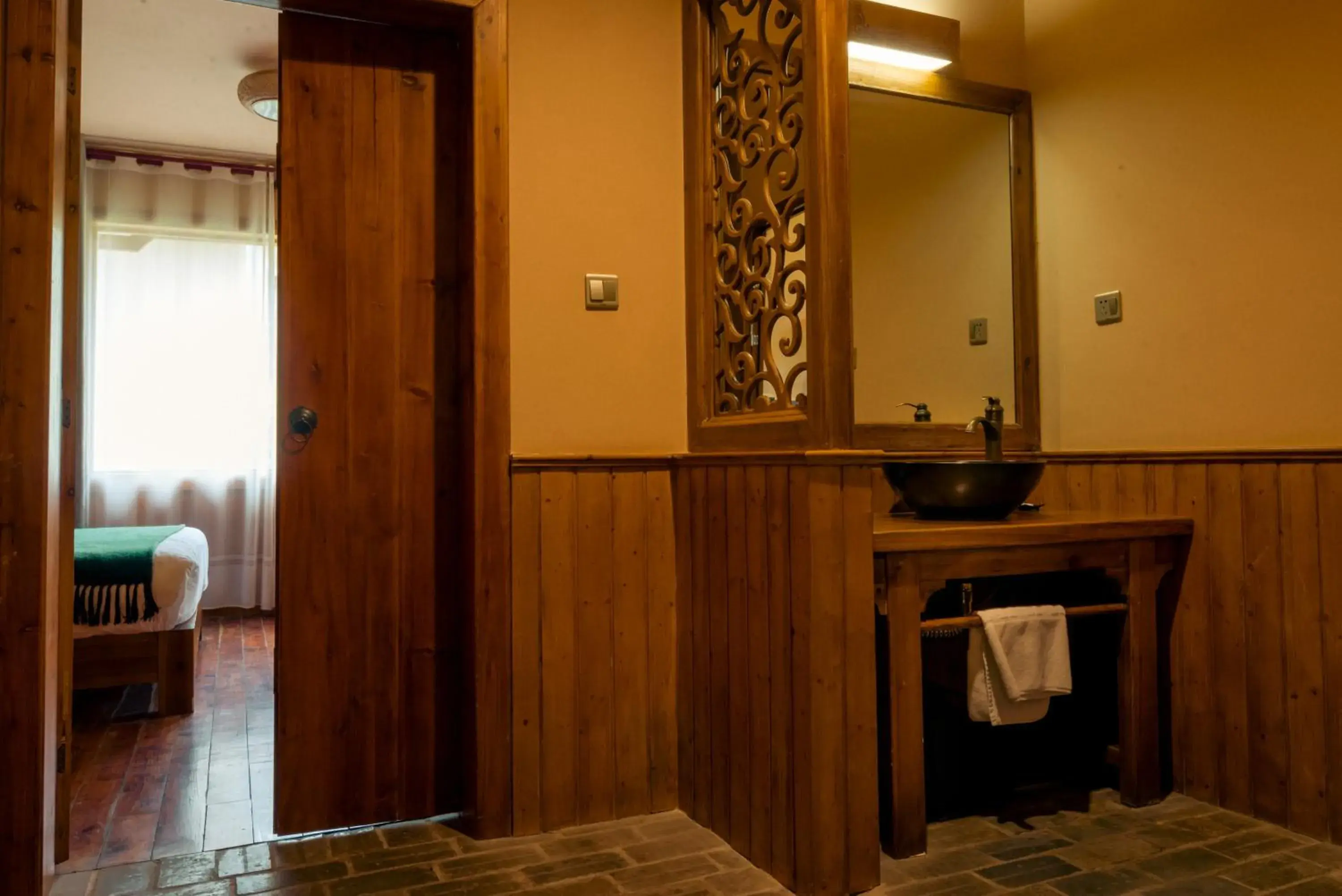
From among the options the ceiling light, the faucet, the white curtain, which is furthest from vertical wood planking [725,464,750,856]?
the white curtain

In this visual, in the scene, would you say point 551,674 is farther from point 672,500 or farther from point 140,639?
point 140,639

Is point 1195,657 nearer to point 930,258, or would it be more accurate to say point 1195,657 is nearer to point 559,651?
point 930,258

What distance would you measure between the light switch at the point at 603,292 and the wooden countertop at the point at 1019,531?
0.89 m

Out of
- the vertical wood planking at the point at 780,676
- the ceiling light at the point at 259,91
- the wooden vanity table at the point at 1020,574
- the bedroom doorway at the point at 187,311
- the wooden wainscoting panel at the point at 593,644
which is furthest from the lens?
the ceiling light at the point at 259,91

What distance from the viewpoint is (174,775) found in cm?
267

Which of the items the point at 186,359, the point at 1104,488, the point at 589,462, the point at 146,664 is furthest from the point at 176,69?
the point at 1104,488

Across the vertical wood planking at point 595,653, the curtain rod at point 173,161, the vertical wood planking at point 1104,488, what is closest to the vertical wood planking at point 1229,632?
the vertical wood planking at point 1104,488

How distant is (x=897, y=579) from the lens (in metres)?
2.03

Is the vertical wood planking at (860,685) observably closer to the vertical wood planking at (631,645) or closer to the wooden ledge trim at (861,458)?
the wooden ledge trim at (861,458)

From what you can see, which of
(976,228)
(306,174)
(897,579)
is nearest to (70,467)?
(306,174)

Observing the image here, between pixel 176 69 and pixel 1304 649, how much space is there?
4.84 metres

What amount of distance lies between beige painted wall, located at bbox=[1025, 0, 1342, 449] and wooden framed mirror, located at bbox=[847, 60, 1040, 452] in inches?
3.3

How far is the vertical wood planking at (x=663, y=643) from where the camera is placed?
2.38 metres

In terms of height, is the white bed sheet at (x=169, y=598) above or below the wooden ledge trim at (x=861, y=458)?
below
